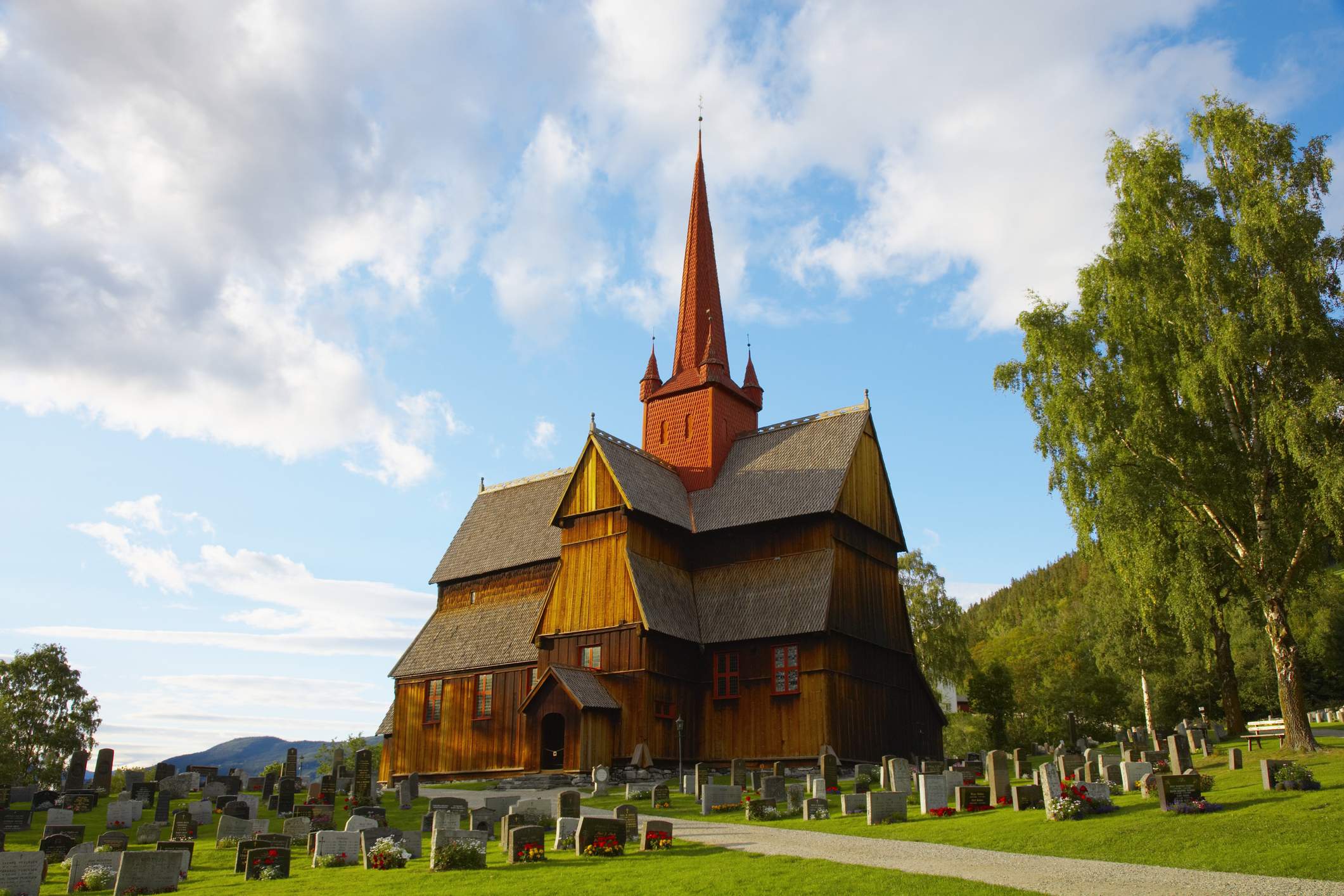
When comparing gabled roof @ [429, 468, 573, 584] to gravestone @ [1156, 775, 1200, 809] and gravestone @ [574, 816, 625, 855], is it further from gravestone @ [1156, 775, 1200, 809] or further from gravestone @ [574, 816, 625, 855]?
gravestone @ [1156, 775, 1200, 809]

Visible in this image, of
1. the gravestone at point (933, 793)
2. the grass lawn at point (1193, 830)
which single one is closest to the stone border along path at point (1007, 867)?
the grass lawn at point (1193, 830)

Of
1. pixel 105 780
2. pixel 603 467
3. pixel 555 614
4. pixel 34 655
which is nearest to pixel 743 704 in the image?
pixel 555 614

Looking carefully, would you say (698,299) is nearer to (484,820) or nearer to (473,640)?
(473,640)

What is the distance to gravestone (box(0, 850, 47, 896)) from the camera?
1377 centimetres

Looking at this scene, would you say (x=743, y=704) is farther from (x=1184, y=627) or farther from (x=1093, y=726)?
(x=1093, y=726)

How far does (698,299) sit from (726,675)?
1766cm

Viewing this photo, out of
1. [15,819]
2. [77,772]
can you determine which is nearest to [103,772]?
[77,772]

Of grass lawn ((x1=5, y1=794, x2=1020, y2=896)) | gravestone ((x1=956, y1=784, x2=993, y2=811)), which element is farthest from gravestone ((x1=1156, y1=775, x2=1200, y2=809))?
grass lawn ((x1=5, y1=794, x2=1020, y2=896))

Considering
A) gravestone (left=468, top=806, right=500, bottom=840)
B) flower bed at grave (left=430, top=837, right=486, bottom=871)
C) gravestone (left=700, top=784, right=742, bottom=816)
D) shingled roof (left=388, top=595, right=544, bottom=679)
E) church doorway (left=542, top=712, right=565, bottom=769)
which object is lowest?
flower bed at grave (left=430, top=837, right=486, bottom=871)

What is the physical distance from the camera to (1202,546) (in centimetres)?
2431

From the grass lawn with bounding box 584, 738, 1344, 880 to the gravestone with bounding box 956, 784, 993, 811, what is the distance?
444 mm

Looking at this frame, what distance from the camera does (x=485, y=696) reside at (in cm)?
3578

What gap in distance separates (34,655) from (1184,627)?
175ft

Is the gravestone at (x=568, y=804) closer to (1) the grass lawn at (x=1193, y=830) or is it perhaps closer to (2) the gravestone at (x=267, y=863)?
(1) the grass lawn at (x=1193, y=830)
